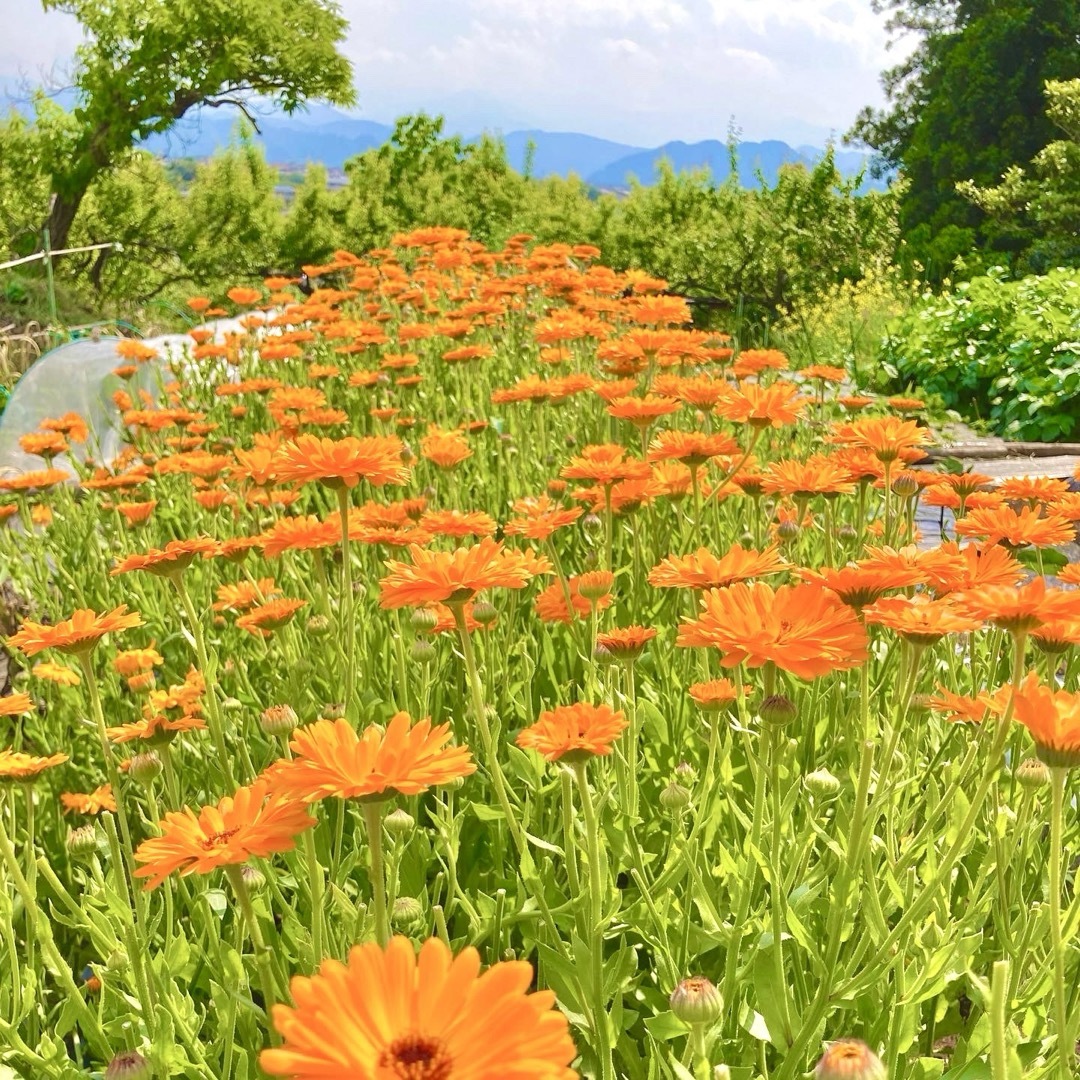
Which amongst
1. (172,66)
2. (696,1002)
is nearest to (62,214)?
(172,66)

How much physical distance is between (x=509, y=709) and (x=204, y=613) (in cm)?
94

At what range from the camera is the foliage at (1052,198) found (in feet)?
44.4

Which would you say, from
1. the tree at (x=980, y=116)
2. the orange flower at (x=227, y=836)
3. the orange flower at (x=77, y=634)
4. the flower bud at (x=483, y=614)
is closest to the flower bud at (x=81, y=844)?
the orange flower at (x=77, y=634)

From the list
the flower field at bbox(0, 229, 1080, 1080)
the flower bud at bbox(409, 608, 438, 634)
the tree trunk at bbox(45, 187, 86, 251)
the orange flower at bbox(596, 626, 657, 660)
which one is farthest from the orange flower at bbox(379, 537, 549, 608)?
the tree trunk at bbox(45, 187, 86, 251)

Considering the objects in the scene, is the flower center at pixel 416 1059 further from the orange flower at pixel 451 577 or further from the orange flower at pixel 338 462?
the orange flower at pixel 338 462

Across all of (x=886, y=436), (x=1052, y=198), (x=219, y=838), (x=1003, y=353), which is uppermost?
(x=1052, y=198)

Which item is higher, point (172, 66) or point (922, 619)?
point (172, 66)

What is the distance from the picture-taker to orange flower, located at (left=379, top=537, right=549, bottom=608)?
1275 mm

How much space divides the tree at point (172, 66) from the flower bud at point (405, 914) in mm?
14868

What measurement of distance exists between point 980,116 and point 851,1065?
70.7ft

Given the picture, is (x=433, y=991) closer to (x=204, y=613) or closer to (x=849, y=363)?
(x=204, y=613)

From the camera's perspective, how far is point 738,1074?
1.15m

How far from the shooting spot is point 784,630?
110 cm

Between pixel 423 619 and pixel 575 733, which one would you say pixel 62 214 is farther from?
pixel 575 733
